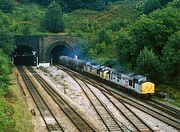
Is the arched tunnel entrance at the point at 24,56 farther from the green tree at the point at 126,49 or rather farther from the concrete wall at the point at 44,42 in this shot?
the green tree at the point at 126,49

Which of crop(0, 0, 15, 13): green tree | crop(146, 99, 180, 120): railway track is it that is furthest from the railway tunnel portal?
crop(146, 99, 180, 120): railway track

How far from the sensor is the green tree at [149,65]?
44.2 metres

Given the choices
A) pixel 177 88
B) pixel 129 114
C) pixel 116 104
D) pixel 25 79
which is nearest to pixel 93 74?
pixel 25 79

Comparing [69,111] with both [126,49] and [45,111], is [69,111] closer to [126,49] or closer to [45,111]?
[45,111]

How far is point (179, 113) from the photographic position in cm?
3275

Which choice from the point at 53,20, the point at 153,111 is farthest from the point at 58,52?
the point at 153,111

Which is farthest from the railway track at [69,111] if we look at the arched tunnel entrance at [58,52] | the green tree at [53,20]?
the green tree at [53,20]

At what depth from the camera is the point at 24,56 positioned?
93375 millimetres

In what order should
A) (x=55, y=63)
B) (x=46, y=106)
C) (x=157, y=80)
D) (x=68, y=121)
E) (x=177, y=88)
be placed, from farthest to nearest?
(x=55, y=63), (x=157, y=80), (x=177, y=88), (x=46, y=106), (x=68, y=121)

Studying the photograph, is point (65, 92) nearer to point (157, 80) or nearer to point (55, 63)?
point (157, 80)

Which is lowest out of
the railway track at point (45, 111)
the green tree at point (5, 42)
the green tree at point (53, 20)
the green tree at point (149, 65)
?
the railway track at point (45, 111)

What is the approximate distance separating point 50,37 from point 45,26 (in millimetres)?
10135

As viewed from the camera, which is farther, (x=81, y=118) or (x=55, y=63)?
(x=55, y=63)

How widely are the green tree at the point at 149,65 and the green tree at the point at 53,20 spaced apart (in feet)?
156
